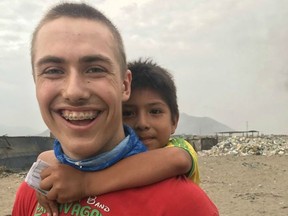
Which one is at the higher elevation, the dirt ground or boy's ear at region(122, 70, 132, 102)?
boy's ear at region(122, 70, 132, 102)

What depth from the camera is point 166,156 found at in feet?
6.51

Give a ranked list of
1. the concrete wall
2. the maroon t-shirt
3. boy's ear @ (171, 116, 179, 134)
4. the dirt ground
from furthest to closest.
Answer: the concrete wall < the dirt ground < boy's ear @ (171, 116, 179, 134) < the maroon t-shirt

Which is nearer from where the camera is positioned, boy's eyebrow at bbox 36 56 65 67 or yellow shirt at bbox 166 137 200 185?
boy's eyebrow at bbox 36 56 65 67

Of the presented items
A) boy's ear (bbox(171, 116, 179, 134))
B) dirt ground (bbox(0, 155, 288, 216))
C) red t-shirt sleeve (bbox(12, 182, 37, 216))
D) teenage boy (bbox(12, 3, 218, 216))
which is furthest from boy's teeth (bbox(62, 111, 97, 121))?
dirt ground (bbox(0, 155, 288, 216))

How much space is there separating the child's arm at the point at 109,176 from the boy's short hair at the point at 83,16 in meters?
0.42

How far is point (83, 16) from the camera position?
1.85 m

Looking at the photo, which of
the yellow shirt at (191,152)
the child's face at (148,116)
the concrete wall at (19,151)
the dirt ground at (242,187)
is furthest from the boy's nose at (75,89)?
the concrete wall at (19,151)

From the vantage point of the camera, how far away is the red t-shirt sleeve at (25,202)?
6.63 feet

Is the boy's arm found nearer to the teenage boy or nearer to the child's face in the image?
the teenage boy

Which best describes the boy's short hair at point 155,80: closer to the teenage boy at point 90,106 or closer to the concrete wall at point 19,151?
the teenage boy at point 90,106

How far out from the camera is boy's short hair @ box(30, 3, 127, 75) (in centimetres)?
186

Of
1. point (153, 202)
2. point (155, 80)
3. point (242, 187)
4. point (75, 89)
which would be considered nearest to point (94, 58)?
point (75, 89)

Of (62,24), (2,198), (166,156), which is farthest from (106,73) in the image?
(2,198)

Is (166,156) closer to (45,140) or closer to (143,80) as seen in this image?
(143,80)
